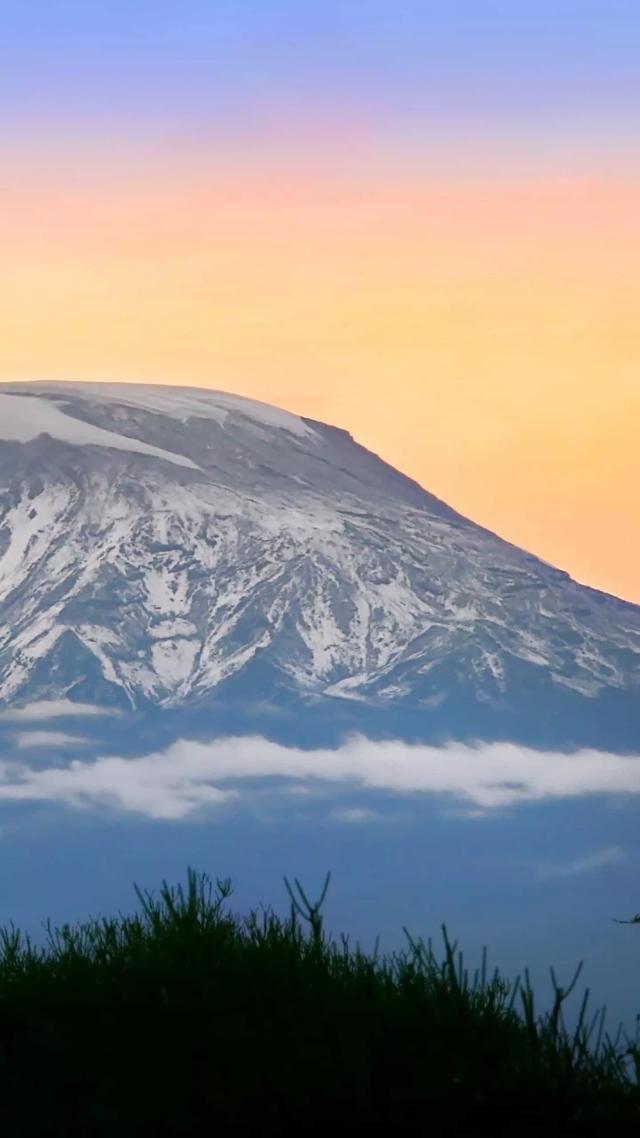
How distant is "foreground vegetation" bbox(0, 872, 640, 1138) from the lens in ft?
32.7

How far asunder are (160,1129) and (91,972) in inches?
96.4

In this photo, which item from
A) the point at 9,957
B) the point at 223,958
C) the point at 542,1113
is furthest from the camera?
the point at 9,957

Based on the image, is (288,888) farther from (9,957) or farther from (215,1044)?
(9,957)

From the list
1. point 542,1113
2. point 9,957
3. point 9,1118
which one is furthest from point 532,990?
point 9,957

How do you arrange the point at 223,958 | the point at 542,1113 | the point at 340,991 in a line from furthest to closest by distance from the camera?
the point at 223,958 → the point at 340,991 → the point at 542,1113

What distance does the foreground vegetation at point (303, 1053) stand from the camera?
9953mm

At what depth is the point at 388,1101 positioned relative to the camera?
10.0 m

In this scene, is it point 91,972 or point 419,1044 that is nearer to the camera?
point 419,1044

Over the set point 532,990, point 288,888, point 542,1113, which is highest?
point 288,888

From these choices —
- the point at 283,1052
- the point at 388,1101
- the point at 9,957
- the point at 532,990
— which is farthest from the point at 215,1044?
the point at 9,957

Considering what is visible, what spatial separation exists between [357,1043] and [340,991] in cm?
105

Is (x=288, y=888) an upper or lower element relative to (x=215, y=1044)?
upper

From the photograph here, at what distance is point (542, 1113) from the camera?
32.5 ft

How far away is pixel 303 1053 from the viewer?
10.1 metres
